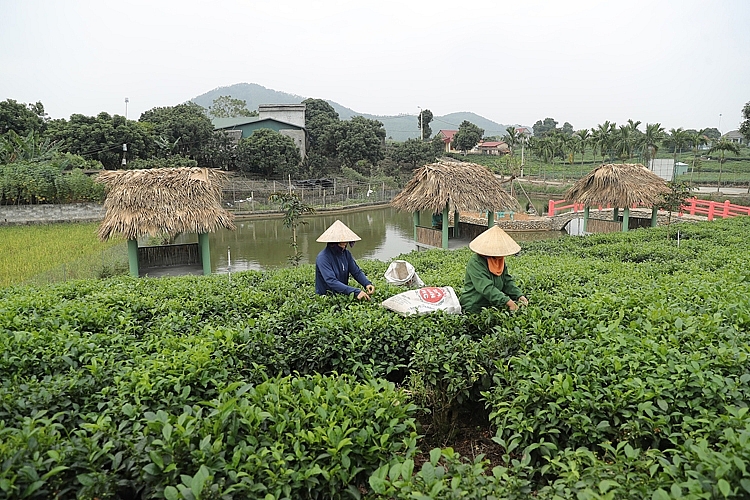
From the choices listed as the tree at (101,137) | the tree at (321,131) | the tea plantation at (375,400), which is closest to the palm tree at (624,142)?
the tree at (321,131)

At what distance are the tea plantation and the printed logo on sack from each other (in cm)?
26

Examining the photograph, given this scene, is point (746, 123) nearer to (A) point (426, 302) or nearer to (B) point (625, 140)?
(B) point (625, 140)

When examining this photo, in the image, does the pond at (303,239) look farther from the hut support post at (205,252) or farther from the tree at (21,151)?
the tree at (21,151)

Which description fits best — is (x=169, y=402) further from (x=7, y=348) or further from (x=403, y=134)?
(x=403, y=134)

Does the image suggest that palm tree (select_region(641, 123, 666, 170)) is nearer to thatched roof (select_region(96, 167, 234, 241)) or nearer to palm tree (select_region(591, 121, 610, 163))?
palm tree (select_region(591, 121, 610, 163))

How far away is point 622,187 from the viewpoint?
1764 cm

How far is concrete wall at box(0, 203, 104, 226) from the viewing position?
818 inches

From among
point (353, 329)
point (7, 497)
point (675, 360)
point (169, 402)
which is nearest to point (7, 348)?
point (169, 402)

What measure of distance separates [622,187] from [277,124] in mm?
30662

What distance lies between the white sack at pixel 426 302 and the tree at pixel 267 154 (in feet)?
101

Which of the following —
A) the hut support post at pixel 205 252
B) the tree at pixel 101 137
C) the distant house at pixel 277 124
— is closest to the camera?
the hut support post at pixel 205 252

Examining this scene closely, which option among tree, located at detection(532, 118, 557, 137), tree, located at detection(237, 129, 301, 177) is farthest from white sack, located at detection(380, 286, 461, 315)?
tree, located at detection(532, 118, 557, 137)

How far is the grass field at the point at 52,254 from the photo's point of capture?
12.3 metres

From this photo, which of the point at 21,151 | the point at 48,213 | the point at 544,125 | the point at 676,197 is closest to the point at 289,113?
the point at 21,151
